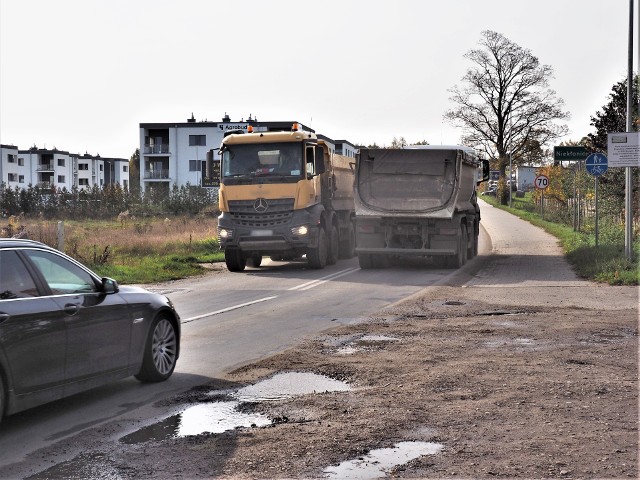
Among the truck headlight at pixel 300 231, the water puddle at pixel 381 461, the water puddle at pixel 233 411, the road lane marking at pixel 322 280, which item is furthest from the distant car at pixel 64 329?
the truck headlight at pixel 300 231

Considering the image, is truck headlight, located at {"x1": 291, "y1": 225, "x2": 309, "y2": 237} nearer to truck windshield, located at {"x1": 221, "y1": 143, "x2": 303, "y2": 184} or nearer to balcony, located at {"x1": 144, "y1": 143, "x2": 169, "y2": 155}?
truck windshield, located at {"x1": 221, "y1": 143, "x2": 303, "y2": 184}

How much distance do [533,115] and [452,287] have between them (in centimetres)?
6485

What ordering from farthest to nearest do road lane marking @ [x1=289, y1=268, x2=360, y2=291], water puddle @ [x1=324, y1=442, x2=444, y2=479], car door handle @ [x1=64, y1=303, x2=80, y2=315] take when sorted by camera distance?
road lane marking @ [x1=289, y1=268, x2=360, y2=291] < car door handle @ [x1=64, y1=303, x2=80, y2=315] < water puddle @ [x1=324, y1=442, x2=444, y2=479]

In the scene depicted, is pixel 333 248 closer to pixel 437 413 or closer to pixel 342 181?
pixel 342 181

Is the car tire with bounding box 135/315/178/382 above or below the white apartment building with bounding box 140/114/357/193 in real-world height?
below

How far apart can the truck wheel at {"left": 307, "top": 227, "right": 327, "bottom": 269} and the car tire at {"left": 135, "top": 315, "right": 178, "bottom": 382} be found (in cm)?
1571

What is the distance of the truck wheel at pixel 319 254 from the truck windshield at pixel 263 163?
1.89 meters

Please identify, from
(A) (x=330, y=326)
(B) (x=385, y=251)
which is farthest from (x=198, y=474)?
(B) (x=385, y=251)

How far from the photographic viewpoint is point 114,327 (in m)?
8.47

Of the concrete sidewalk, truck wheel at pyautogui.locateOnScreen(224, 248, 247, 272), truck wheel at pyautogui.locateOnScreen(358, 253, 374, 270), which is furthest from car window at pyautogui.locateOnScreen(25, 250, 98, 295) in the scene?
truck wheel at pyautogui.locateOnScreen(358, 253, 374, 270)

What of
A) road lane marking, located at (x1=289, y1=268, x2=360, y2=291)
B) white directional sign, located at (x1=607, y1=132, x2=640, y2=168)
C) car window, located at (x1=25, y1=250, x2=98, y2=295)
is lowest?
road lane marking, located at (x1=289, y1=268, x2=360, y2=291)

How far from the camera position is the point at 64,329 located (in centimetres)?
769

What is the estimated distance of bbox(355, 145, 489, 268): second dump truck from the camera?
24.3 m

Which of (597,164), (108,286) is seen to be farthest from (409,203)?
(108,286)
